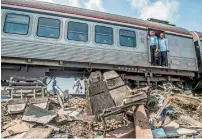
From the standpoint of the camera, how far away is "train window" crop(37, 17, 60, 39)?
346 inches

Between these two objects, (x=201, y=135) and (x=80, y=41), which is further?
(x=80, y=41)

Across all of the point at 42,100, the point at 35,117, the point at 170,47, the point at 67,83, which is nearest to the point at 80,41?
the point at 67,83

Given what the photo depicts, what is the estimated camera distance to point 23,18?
8.54 m

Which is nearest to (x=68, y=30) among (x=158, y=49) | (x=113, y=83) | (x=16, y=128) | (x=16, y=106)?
(x=113, y=83)

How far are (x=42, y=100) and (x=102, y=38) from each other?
4306 mm

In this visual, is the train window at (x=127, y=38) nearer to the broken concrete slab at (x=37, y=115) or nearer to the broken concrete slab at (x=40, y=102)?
the broken concrete slab at (x=40, y=102)

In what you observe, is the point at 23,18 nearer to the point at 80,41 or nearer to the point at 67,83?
the point at 80,41

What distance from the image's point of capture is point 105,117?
5.90 meters

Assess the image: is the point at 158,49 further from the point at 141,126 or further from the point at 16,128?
the point at 16,128

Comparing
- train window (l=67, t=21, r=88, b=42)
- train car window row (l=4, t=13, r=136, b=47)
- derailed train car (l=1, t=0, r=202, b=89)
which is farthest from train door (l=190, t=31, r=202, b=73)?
train window (l=67, t=21, r=88, b=42)

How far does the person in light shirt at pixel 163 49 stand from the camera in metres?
11.3

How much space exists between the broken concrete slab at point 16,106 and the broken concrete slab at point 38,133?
128 centimetres

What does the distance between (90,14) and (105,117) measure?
550 centimetres

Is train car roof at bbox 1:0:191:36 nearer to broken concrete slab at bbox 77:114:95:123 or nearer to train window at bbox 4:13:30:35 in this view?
train window at bbox 4:13:30:35
